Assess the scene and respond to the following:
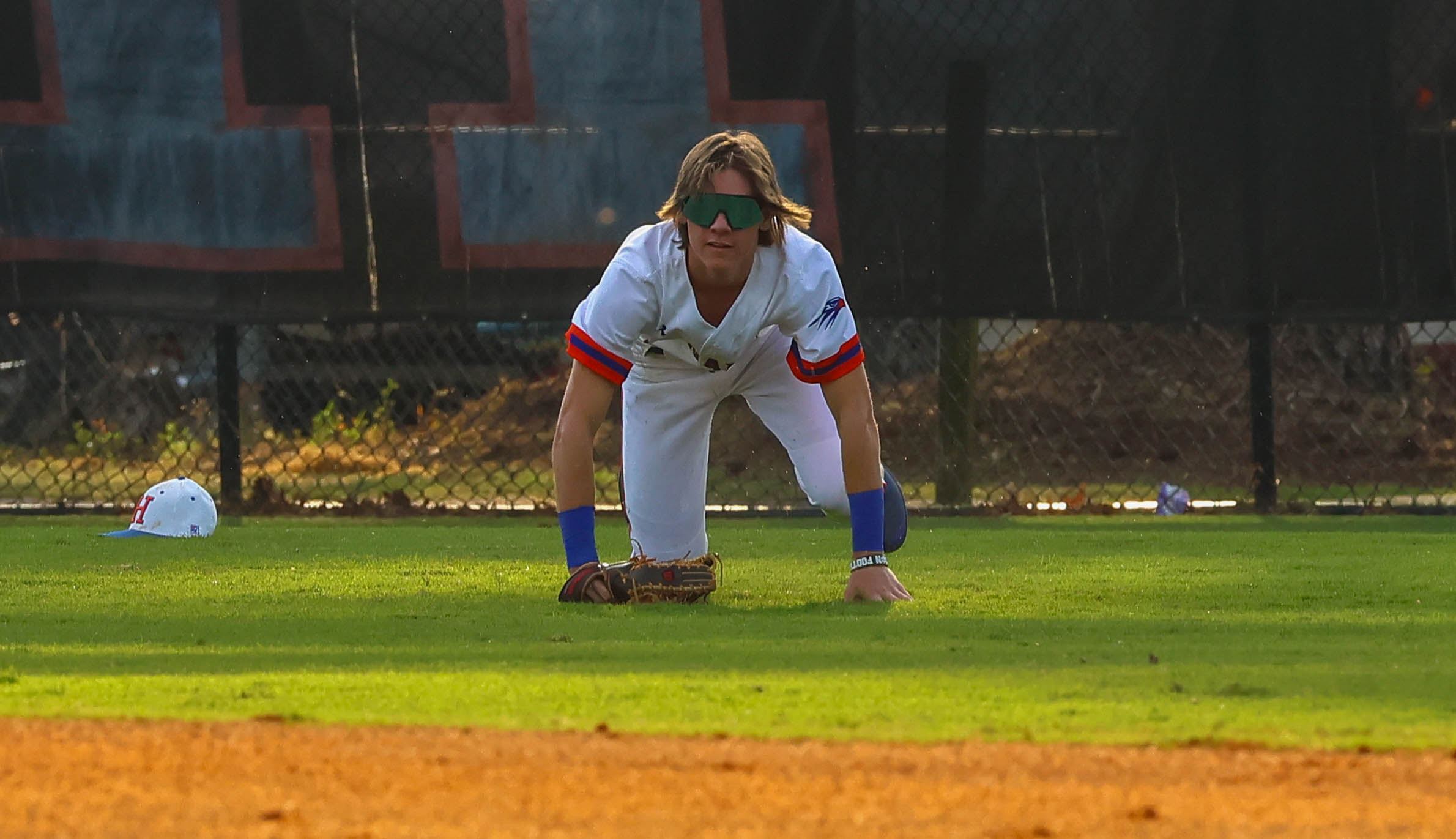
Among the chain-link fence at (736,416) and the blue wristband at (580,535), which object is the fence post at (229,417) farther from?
the blue wristband at (580,535)

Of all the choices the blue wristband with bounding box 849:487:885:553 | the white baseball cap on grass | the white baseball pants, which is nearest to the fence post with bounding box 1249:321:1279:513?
the white baseball pants

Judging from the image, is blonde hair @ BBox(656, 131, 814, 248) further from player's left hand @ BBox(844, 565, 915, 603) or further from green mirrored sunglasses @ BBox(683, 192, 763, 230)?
player's left hand @ BBox(844, 565, 915, 603)

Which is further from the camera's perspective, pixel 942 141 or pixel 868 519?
pixel 942 141

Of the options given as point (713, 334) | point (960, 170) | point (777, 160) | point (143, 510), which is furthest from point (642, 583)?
point (960, 170)

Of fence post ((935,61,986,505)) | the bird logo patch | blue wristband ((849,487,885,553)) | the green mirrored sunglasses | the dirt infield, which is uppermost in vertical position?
fence post ((935,61,986,505))

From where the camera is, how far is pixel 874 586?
16.0 feet

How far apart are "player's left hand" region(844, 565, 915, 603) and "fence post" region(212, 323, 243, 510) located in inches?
160

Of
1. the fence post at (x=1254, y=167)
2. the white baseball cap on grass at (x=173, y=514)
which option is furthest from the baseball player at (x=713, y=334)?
the fence post at (x=1254, y=167)

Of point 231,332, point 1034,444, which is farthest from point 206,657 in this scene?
point 1034,444

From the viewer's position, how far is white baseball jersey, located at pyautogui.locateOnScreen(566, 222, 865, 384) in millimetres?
4871

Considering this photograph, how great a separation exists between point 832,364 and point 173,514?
119 inches

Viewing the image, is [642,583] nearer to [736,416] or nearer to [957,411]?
[957,411]

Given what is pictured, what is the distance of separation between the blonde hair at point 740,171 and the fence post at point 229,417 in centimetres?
382

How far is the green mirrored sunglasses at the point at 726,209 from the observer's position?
475 cm
